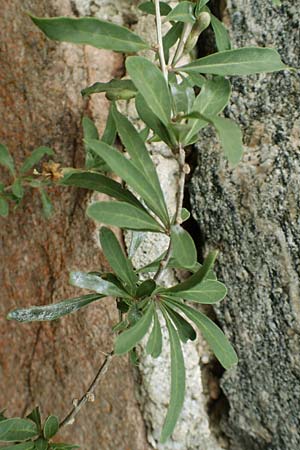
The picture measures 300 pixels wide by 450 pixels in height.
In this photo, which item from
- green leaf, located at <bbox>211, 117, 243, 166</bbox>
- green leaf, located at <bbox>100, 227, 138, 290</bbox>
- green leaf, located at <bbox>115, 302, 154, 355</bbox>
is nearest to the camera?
green leaf, located at <bbox>211, 117, 243, 166</bbox>

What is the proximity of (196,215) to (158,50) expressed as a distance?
1.57 ft

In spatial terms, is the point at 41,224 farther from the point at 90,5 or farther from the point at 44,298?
the point at 90,5

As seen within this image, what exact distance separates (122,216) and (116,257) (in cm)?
14

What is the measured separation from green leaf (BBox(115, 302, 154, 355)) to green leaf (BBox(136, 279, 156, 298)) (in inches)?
2.1

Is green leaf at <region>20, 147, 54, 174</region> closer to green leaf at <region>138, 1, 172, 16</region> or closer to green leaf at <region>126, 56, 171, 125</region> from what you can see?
green leaf at <region>138, 1, 172, 16</region>

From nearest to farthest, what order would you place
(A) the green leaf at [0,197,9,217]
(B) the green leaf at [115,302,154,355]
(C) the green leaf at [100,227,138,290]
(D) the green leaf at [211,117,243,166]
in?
(D) the green leaf at [211,117,243,166], (B) the green leaf at [115,302,154,355], (C) the green leaf at [100,227,138,290], (A) the green leaf at [0,197,9,217]

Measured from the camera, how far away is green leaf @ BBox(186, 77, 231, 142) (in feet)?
2.73

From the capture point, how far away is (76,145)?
141cm

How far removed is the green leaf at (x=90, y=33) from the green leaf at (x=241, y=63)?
0.10 metres

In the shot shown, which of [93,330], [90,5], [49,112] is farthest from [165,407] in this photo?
[90,5]

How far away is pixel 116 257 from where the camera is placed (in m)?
0.93

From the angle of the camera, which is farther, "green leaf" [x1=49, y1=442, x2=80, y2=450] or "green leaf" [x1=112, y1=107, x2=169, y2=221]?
"green leaf" [x1=49, y1=442, x2=80, y2=450]

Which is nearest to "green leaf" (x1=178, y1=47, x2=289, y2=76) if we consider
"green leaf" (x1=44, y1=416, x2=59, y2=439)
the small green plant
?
the small green plant

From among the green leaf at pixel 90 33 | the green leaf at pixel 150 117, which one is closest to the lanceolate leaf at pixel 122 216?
the green leaf at pixel 150 117
